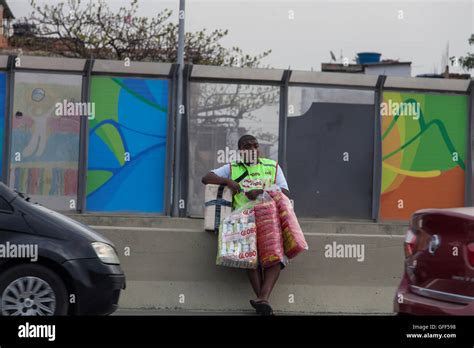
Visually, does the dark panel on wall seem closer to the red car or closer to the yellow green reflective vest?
the yellow green reflective vest

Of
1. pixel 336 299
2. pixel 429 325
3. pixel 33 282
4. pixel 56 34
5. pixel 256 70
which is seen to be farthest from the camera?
pixel 56 34

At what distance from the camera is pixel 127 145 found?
13805mm

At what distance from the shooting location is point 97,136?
13656 mm

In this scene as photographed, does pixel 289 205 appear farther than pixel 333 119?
No

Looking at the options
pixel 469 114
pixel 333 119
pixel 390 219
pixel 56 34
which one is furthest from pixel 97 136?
pixel 56 34

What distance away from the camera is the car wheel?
7.25 metres

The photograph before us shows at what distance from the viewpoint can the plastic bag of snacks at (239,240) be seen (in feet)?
29.4

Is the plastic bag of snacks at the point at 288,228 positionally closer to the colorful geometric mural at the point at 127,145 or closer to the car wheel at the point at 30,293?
A: the car wheel at the point at 30,293

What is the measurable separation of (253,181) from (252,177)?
54mm

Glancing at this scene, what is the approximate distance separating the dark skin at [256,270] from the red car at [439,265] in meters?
3.01

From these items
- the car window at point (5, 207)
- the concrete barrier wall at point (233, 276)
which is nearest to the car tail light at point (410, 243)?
the car window at point (5, 207)

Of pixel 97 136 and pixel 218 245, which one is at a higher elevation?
pixel 97 136

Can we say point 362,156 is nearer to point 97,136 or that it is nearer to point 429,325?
point 97,136

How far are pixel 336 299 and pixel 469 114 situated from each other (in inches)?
227
